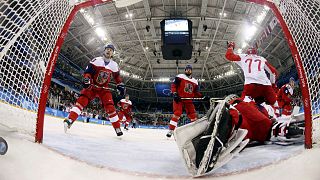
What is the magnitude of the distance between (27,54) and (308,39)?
208 cm

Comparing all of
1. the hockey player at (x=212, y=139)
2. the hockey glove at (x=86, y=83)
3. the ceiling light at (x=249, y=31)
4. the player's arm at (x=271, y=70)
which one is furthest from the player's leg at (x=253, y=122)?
the ceiling light at (x=249, y=31)

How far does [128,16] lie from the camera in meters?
10.5

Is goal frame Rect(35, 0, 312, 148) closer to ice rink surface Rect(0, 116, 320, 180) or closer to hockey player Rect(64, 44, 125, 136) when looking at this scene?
ice rink surface Rect(0, 116, 320, 180)

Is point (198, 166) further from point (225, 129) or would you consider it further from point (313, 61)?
point (313, 61)

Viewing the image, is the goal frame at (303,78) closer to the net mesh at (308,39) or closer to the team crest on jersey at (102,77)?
the net mesh at (308,39)

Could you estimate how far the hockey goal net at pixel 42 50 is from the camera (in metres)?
1.72

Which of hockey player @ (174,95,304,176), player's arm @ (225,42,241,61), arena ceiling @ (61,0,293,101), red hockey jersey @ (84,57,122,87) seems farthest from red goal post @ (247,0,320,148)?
arena ceiling @ (61,0,293,101)

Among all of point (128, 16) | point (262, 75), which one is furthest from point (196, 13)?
point (262, 75)

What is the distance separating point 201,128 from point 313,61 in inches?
42.3

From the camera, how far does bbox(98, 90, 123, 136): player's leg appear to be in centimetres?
360

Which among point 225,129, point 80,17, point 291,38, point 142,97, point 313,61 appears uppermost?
point 80,17

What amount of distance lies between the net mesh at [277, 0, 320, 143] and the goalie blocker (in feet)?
2.46

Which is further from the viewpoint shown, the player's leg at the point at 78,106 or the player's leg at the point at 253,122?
the player's leg at the point at 78,106

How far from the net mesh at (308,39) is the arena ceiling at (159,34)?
437 cm
